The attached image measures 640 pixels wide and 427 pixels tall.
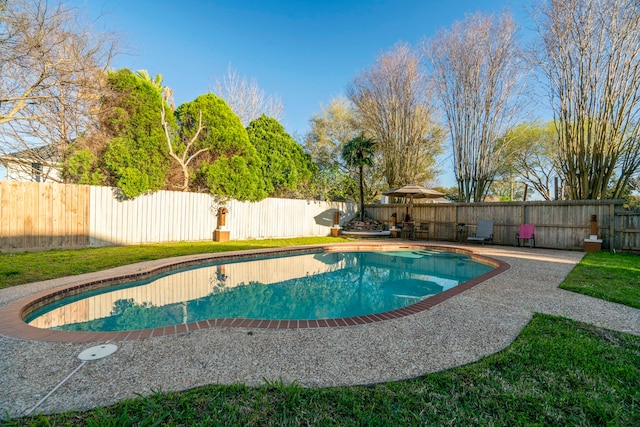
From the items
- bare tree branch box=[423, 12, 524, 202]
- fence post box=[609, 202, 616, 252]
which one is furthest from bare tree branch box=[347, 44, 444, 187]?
fence post box=[609, 202, 616, 252]

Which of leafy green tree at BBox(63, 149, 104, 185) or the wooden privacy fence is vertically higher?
leafy green tree at BBox(63, 149, 104, 185)

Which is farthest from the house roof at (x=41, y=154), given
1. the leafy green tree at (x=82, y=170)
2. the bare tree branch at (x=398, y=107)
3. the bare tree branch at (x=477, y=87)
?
the bare tree branch at (x=477, y=87)

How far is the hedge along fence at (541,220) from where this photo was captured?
29.6ft

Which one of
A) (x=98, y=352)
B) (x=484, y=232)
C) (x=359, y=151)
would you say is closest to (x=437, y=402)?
(x=98, y=352)

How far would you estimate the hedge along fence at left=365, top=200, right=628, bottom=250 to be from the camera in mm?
9023

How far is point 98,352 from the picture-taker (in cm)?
248

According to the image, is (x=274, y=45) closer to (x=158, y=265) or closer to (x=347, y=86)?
(x=347, y=86)

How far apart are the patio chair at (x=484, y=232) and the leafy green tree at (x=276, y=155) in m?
8.25

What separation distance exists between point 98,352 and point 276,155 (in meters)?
11.9

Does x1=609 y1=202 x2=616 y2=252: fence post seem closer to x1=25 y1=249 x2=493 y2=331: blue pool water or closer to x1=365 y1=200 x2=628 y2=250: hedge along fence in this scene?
x1=365 y1=200 x2=628 y2=250: hedge along fence

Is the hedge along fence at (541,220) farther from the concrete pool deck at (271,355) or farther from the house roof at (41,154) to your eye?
the house roof at (41,154)

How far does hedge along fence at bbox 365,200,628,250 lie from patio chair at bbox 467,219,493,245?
1.18 feet

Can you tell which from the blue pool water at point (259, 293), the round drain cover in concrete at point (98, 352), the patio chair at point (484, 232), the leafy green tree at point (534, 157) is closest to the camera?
the round drain cover in concrete at point (98, 352)

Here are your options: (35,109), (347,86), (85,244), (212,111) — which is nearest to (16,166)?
(35,109)
